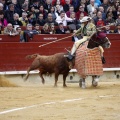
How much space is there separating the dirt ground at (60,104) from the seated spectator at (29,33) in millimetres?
3765

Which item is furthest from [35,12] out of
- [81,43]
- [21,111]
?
[21,111]

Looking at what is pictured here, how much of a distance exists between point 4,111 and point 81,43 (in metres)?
4.50

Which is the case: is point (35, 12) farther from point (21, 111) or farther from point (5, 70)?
point (21, 111)

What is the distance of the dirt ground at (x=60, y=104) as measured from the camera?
9422mm

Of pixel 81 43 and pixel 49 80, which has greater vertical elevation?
pixel 81 43

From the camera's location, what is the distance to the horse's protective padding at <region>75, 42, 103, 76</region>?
1377 cm

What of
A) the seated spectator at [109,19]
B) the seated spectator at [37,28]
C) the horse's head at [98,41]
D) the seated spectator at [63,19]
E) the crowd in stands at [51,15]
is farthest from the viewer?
the seated spectator at [109,19]

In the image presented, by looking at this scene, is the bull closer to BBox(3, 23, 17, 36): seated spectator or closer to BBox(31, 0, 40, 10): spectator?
BBox(3, 23, 17, 36): seated spectator

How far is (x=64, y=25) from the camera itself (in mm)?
18078

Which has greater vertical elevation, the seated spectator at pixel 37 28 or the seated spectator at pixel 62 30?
the seated spectator at pixel 37 28

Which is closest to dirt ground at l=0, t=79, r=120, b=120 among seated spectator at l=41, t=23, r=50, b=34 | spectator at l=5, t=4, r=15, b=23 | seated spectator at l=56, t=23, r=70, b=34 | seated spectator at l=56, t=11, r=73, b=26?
spectator at l=5, t=4, r=15, b=23

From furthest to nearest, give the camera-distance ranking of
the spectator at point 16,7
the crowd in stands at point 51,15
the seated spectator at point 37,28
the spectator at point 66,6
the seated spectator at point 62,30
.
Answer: the spectator at point 66,6 → the seated spectator at point 62,30 → the seated spectator at point 37,28 → the spectator at point 16,7 → the crowd in stands at point 51,15

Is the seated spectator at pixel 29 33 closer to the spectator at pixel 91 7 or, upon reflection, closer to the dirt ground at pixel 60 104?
the spectator at pixel 91 7

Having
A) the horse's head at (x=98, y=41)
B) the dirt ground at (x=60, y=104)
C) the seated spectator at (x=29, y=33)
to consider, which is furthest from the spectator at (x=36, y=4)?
the dirt ground at (x=60, y=104)
